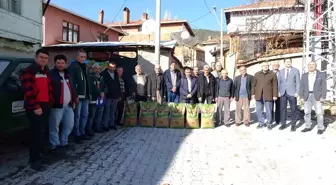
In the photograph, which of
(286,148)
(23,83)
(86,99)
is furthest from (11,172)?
(286,148)

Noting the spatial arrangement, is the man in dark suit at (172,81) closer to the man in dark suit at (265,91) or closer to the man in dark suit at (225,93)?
the man in dark suit at (225,93)

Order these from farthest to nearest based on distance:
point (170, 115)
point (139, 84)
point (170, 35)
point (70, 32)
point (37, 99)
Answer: point (170, 35) → point (70, 32) → point (139, 84) → point (170, 115) → point (37, 99)

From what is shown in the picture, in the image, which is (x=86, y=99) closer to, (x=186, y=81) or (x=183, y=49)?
(x=186, y=81)

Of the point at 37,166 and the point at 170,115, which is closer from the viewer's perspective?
the point at 37,166

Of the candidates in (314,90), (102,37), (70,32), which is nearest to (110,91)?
(314,90)

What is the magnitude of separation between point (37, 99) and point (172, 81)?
462 cm

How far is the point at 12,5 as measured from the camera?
1157 centimetres

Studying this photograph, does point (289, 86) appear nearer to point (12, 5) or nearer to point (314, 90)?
point (314, 90)

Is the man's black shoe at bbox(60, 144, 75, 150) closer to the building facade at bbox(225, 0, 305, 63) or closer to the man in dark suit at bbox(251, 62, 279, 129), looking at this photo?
the man in dark suit at bbox(251, 62, 279, 129)

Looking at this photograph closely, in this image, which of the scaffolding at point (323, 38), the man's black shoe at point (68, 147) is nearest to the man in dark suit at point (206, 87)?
the man's black shoe at point (68, 147)

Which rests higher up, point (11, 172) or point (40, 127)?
point (40, 127)

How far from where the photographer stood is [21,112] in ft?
15.8

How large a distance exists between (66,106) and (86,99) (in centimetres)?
88

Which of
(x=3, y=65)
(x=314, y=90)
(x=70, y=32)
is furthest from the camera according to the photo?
(x=70, y=32)
